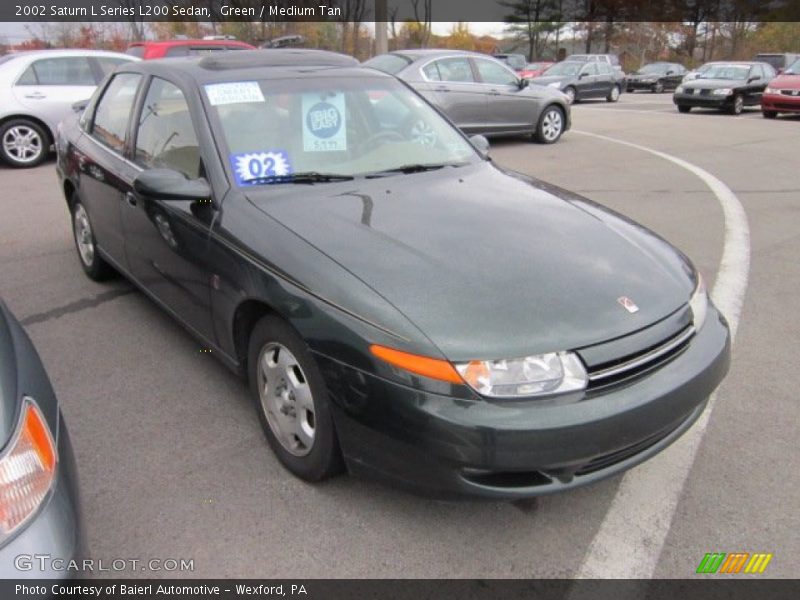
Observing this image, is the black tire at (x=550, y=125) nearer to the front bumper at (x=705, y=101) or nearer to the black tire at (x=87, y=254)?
the front bumper at (x=705, y=101)

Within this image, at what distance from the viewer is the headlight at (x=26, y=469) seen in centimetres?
156

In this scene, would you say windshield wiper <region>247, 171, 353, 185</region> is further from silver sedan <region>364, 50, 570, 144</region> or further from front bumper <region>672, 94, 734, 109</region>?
front bumper <region>672, 94, 734, 109</region>

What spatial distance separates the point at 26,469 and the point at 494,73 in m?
10.5

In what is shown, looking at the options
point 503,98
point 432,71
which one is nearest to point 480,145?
point 432,71

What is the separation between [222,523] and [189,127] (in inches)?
74.6

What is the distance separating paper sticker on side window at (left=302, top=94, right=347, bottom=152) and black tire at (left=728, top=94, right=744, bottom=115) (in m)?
17.1

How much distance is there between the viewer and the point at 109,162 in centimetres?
396

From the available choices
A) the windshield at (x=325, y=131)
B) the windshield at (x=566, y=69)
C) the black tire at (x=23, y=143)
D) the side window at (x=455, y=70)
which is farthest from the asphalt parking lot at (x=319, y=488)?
the windshield at (x=566, y=69)

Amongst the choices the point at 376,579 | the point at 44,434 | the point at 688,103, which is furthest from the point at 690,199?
the point at 688,103

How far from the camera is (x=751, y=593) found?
2164 millimetres

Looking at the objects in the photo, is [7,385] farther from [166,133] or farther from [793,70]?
[793,70]

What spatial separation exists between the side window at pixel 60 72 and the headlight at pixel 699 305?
9.67 meters

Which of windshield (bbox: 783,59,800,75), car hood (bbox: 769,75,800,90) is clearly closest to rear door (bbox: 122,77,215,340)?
car hood (bbox: 769,75,800,90)

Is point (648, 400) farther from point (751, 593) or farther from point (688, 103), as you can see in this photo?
point (688, 103)
